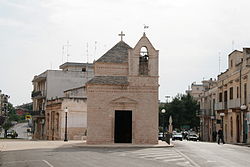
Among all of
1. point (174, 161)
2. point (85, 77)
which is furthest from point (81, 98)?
point (174, 161)

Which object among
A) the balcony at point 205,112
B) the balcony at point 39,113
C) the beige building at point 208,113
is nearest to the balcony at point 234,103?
the beige building at point 208,113

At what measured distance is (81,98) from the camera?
51.8 m

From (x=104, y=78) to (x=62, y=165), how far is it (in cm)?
1709

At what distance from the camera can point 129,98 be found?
34.9m

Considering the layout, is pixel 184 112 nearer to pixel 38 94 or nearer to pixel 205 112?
pixel 205 112

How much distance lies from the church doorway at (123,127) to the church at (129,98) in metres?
0.10

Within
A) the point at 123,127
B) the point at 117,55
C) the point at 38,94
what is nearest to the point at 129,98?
the point at 123,127

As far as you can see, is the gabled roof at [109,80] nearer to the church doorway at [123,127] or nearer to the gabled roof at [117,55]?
the gabled roof at [117,55]

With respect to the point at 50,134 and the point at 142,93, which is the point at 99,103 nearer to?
the point at 142,93

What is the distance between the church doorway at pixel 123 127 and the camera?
3562cm

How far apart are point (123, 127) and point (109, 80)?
404 cm

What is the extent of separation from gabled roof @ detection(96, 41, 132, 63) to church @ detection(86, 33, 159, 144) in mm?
426

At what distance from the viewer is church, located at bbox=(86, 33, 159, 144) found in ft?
113

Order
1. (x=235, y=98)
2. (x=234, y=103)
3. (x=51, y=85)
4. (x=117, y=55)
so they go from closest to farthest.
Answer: (x=117, y=55) < (x=234, y=103) < (x=235, y=98) < (x=51, y=85)
